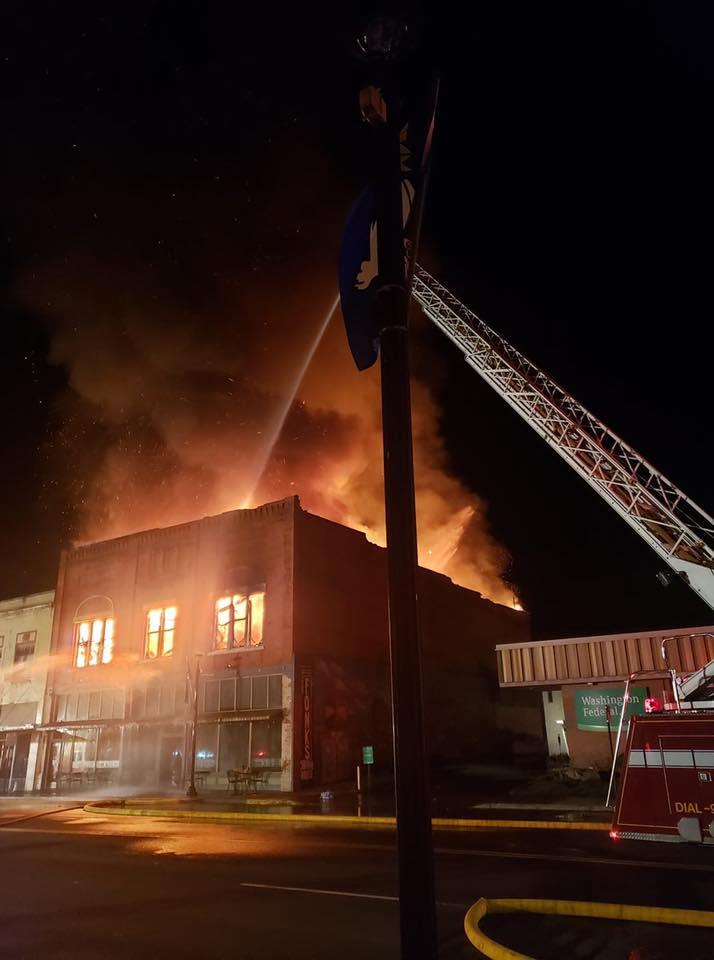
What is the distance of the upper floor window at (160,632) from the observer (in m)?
27.5

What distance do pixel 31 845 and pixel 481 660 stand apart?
27430 mm

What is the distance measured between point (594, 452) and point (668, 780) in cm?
1430

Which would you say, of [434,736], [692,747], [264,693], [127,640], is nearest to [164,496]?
[127,640]

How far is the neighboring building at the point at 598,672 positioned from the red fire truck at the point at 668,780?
9.41 metres

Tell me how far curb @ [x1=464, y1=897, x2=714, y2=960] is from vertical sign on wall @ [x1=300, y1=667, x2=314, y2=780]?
696 inches

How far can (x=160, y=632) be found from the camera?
91.5ft

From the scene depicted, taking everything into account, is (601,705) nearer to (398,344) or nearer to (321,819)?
(321,819)

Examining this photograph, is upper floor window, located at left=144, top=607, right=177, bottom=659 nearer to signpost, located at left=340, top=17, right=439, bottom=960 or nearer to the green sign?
the green sign

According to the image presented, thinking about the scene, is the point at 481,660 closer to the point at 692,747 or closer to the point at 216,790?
the point at 216,790

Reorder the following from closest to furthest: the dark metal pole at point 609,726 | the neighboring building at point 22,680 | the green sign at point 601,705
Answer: the dark metal pole at point 609,726, the green sign at point 601,705, the neighboring building at point 22,680

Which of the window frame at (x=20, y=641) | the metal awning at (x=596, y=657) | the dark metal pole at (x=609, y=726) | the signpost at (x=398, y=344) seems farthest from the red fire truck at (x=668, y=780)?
the window frame at (x=20, y=641)

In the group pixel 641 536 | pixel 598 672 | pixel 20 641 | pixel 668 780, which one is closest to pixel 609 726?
pixel 598 672

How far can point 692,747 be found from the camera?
361 inches

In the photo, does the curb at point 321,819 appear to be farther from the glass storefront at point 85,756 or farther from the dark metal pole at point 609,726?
the glass storefront at point 85,756
